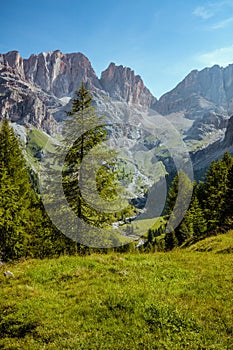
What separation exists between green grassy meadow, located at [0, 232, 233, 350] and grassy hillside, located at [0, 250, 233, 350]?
1.0 inches

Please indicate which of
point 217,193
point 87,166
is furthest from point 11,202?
point 217,193

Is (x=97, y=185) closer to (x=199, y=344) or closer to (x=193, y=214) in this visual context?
Result: (x=199, y=344)

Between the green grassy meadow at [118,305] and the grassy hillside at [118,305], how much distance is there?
0.08 feet

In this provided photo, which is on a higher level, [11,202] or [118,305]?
[11,202]

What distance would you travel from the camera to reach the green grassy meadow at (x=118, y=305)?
7453 mm

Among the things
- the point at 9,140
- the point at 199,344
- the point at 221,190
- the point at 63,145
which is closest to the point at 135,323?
the point at 199,344

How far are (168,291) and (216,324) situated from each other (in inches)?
98.2

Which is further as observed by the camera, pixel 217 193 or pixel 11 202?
pixel 217 193

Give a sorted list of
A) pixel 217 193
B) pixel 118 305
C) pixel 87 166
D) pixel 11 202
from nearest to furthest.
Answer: pixel 118 305 → pixel 87 166 → pixel 11 202 → pixel 217 193

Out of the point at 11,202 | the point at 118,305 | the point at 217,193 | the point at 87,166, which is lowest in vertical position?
the point at 118,305

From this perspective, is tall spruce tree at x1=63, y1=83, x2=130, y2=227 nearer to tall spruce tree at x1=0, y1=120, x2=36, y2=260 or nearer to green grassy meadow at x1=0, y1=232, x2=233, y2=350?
green grassy meadow at x1=0, y1=232, x2=233, y2=350

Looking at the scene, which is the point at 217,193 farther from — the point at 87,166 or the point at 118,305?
the point at 118,305

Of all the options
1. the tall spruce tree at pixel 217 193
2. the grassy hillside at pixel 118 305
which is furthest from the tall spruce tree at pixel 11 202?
the tall spruce tree at pixel 217 193

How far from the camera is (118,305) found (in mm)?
9039
